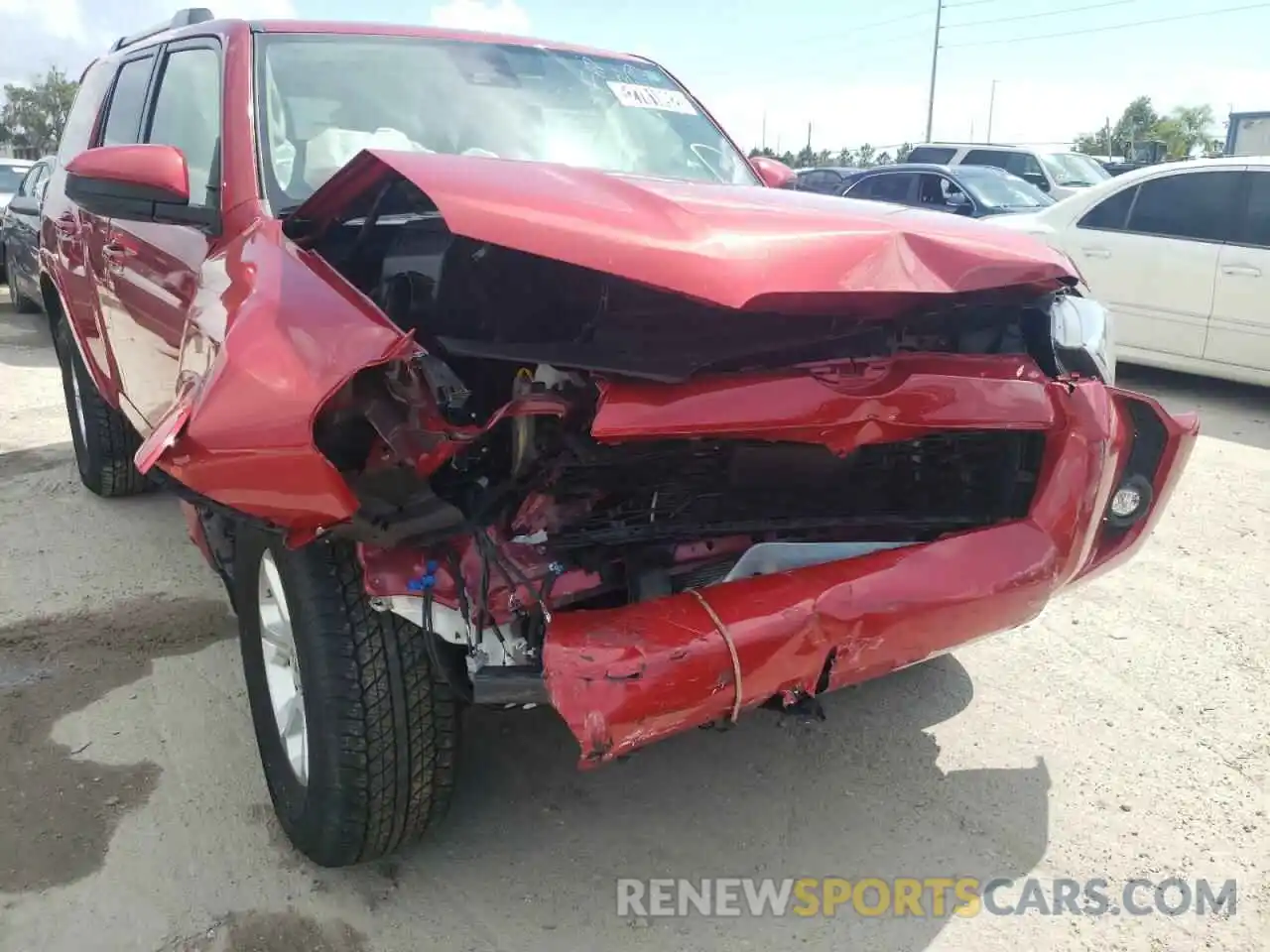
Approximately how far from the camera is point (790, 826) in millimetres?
2586

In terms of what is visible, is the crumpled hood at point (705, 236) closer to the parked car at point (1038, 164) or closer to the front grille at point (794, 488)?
the front grille at point (794, 488)

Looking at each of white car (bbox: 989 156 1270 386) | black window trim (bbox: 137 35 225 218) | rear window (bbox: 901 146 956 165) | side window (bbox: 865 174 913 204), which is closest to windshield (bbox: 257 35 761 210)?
black window trim (bbox: 137 35 225 218)

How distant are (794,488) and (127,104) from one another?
329cm

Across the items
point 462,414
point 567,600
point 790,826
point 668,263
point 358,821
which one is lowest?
point 790,826

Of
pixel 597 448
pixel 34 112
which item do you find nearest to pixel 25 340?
pixel 597 448

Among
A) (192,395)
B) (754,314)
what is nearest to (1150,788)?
(754,314)

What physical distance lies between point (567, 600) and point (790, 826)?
0.95m

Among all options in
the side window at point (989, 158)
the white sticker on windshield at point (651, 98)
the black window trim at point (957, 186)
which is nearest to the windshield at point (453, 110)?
the white sticker on windshield at point (651, 98)

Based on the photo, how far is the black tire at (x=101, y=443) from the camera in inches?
189

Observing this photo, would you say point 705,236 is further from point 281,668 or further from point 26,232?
point 26,232

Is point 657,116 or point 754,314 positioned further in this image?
point 657,116

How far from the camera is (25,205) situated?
9.34m

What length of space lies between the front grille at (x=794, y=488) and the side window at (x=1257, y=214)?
209 inches

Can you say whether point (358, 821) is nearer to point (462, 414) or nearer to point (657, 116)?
point (462, 414)
